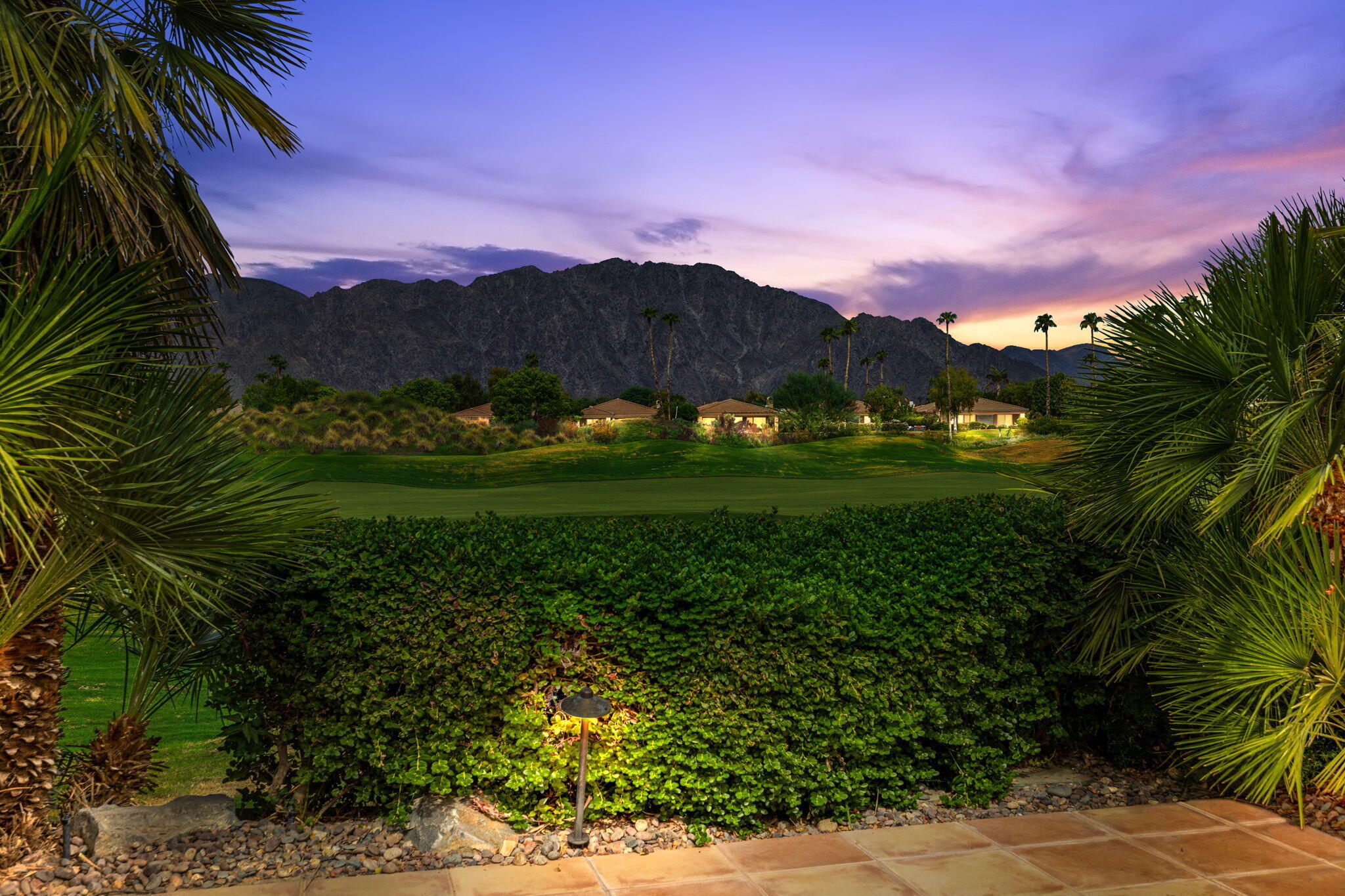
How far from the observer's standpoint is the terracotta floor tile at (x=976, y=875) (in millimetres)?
3322

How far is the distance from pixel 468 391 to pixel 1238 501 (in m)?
95.5

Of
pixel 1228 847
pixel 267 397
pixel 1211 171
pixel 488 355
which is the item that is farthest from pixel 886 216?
pixel 488 355

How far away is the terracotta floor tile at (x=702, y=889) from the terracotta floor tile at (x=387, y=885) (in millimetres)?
776

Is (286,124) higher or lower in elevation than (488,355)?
lower

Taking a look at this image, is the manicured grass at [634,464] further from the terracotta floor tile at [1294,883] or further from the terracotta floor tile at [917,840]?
the terracotta floor tile at [1294,883]

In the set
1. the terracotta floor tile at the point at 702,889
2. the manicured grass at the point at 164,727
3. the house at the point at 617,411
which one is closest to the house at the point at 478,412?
the house at the point at 617,411

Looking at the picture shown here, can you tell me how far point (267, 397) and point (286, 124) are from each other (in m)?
67.0

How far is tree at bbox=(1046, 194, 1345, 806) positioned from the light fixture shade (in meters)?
3.06

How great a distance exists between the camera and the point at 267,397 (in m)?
63.8

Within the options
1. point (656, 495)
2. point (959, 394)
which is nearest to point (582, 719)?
point (656, 495)

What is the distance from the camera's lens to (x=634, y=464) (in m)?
25.6

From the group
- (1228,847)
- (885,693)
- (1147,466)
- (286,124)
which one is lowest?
(1228,847)

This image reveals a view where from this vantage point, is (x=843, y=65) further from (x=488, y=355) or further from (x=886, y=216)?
(x=488, y=355)

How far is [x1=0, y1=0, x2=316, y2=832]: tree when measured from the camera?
10.2 ft
